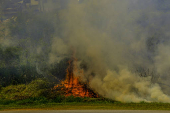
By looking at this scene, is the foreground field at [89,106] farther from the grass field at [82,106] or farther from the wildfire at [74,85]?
the wildfire at [74,85]

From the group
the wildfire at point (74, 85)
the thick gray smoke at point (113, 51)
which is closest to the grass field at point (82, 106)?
the thick gray smoke at point (113, 51)

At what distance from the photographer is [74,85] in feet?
45.1

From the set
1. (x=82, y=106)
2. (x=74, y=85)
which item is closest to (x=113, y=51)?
(x=74, y=85)

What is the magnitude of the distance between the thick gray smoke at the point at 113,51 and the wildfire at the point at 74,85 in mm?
541

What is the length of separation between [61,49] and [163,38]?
11.7 meters

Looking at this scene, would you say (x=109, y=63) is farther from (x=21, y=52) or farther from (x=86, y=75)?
(x=21, y=52)

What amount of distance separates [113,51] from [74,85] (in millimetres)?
4521

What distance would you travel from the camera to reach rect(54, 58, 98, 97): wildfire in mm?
12766

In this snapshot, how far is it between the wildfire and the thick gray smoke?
1.77ft

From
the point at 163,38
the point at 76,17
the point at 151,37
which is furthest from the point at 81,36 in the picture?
the point at 163,38

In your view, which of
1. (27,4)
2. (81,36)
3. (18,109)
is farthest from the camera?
(27,4)

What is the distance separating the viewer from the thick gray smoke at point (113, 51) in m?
12.6

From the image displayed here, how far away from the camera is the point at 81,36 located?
15.7m

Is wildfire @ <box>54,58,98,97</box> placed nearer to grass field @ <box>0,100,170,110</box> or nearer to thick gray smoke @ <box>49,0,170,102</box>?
thick gray smoke @ <box>49,0,170,102</box>
